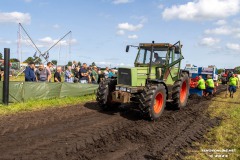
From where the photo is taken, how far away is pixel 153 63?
33.8 ft

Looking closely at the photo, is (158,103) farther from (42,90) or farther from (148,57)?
(42,90)

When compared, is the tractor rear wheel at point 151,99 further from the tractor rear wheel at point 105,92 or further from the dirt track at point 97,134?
the tractor rear wheel at point 105,92

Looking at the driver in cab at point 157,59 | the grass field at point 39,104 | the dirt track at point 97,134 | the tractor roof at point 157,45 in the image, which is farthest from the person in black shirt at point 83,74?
the driver in cab at point 157,59

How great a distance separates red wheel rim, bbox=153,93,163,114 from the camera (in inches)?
360

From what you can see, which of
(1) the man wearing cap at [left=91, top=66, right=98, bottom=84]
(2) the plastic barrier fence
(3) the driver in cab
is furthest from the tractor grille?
(1) the man wearing cap at [left=91, top=66, right=98, bottom=84]

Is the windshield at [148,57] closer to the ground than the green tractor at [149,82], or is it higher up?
higher up

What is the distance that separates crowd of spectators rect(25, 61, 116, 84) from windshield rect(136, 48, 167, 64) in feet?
4.36

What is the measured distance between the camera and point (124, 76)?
946 cm

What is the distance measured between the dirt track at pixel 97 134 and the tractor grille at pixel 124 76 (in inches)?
44.1

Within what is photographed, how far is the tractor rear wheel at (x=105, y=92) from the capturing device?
9547mm

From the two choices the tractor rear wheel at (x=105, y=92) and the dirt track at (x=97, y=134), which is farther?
the tractor rear wheel at (x=105, y=92)

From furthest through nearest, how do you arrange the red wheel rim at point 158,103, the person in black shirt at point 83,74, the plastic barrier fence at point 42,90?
the person in black shirt at point 83,74 → the plastic barrier fence at point 42,90 → the red wheel rim at point 158,103

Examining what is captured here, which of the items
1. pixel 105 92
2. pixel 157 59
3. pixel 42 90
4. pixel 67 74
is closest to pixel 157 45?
pixel 157 59

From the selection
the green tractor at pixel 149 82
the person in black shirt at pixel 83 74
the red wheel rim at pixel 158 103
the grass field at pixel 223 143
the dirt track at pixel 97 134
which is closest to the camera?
the dirt track at pixel 97 134
